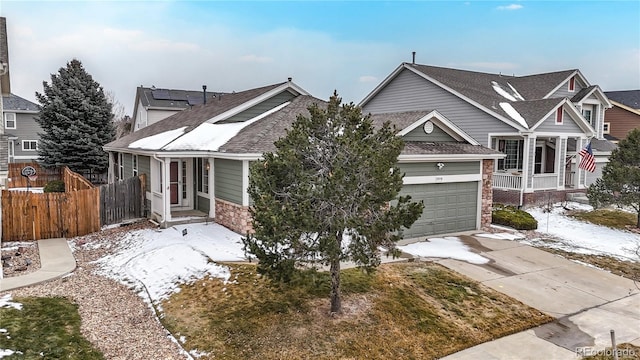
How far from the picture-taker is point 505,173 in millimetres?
20500

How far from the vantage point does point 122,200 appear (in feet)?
51.7

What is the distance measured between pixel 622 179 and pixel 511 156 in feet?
19.3

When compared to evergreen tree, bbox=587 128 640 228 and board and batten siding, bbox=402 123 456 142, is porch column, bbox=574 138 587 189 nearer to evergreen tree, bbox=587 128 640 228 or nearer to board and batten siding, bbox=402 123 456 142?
evergreen tree, bbox=587 128 640 228

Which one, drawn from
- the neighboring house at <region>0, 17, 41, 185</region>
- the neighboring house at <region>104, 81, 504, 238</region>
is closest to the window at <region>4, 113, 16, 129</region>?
the neighboring house at <region>0, 17, 41, 185</region>

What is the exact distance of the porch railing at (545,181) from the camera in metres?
20.0

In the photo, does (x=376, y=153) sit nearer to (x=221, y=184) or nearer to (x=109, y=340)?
(x=109, y=340)

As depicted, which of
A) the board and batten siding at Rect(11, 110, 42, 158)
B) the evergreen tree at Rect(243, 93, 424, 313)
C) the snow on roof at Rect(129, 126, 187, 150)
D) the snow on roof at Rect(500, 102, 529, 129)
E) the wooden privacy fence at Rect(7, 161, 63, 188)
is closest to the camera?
the evergreen tree at Rect(243, 93, 424, 313)

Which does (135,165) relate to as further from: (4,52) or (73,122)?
(73,122)

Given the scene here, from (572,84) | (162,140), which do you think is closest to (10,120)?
(162,140)

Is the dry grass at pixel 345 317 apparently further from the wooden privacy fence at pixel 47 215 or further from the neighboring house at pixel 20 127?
the neighboring house at pixel 20 127

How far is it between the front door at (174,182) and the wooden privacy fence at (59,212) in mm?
1707

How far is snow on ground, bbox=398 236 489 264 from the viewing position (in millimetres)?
11773

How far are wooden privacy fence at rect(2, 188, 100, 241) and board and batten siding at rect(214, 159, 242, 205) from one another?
4191 millimetres

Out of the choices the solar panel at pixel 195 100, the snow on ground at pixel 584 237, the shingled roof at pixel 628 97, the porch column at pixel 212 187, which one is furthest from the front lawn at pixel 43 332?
the shingled roof at pixel 628 97
